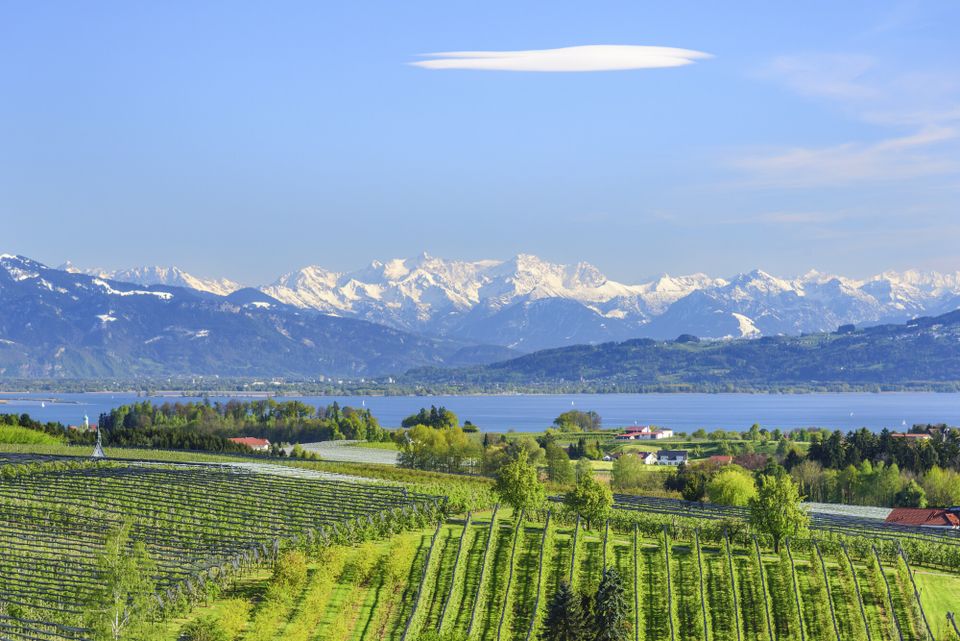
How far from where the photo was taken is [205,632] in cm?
4062

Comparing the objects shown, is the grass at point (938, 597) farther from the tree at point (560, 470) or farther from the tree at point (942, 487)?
the tree at point (560, 470)

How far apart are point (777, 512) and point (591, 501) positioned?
901cm

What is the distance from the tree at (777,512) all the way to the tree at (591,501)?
23.3 ft

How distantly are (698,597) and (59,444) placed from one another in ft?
240

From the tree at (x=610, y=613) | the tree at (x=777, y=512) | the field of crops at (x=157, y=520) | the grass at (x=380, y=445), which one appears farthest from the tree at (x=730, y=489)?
the grass at (x=380, y=445)

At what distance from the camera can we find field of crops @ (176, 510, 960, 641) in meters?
44.9

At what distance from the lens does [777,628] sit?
152ft

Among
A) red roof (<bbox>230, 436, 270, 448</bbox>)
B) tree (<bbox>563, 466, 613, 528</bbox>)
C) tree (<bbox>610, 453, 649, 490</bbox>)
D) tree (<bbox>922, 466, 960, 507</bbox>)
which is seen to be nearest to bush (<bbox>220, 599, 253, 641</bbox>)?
tree (<bbox>563, 466, 613, 528</bbox>)

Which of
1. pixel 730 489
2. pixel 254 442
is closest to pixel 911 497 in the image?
pixel 730 489

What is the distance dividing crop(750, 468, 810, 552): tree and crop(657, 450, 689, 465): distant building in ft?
244

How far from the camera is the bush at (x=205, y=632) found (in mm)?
40438

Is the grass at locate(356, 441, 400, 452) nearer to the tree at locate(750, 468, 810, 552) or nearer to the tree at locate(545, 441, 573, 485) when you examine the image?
A: the tree at locate(545, 441, 573, 485)

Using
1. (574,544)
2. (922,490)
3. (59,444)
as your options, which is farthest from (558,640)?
(59,444)

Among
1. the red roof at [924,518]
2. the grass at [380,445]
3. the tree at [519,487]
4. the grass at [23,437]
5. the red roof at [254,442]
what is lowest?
the red roof at [924,518]
